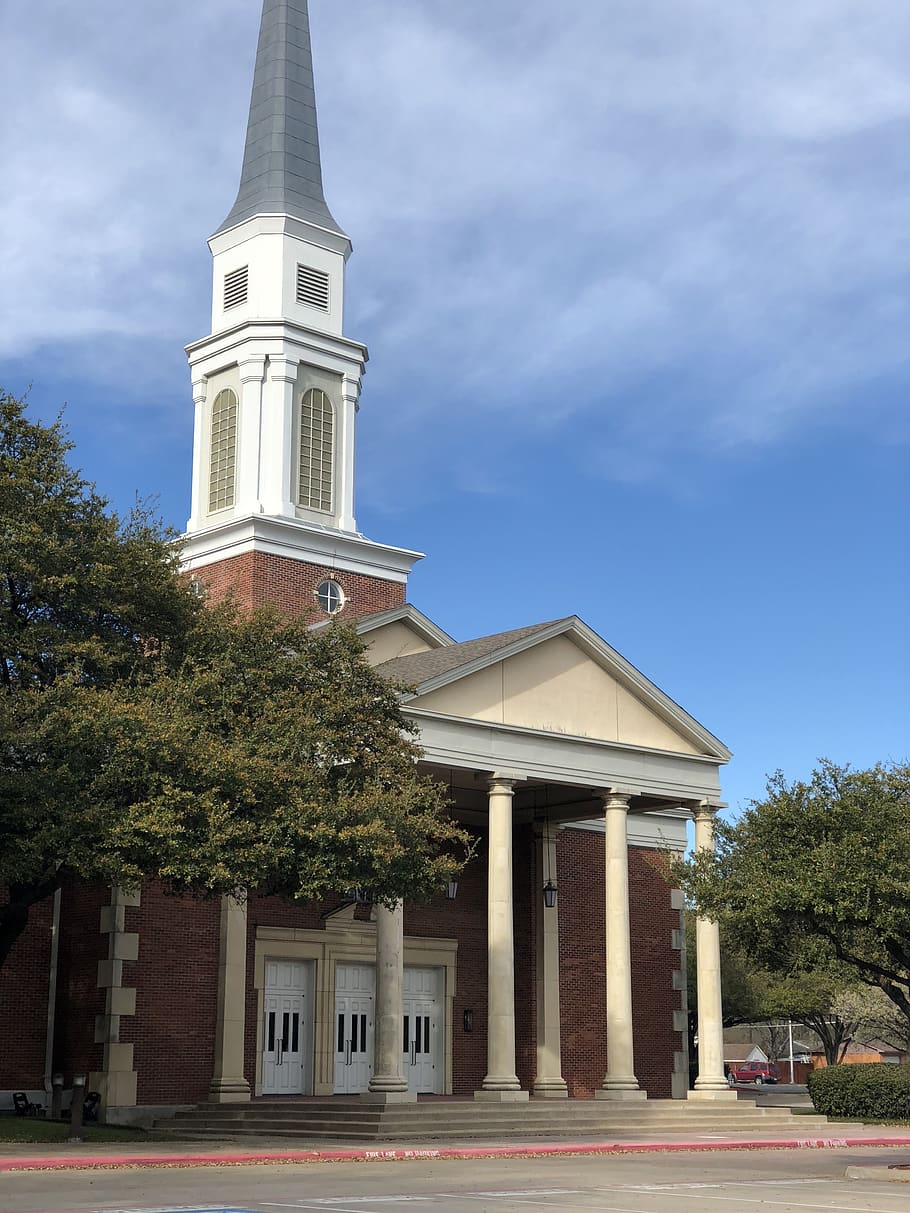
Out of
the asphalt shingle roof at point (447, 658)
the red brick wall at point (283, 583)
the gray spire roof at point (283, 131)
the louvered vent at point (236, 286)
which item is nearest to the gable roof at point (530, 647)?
the asphalt shingle roof at point (447, 658)

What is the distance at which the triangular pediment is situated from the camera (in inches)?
1323

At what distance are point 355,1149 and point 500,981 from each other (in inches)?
313

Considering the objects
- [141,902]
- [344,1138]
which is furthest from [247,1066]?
[344,1138]

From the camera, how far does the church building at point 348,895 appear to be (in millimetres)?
32469

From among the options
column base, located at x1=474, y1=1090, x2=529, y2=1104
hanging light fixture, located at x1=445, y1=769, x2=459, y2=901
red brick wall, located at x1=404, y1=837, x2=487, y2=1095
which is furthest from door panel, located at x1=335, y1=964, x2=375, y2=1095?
column base, located at x1=474, y1=1090, x2=529, y2=1104

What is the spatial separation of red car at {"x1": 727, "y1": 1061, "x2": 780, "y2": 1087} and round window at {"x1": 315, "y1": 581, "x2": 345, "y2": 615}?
57803 millimetres

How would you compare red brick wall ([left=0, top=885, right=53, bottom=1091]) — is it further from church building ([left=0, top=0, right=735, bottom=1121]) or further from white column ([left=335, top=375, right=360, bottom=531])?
white column ([left=335, top=375, right=360, bottom=531])

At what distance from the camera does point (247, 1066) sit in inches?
1374

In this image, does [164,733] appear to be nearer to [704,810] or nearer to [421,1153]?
[421,1153]

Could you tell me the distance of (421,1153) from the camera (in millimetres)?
24875

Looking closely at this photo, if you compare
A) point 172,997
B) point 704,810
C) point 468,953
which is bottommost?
point 172,997

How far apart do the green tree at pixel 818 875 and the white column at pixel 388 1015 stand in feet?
24.7

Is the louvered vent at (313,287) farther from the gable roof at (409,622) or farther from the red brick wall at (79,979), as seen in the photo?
the red brick wall at (79,979)

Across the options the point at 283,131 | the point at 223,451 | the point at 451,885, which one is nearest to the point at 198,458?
the point at 223,451
